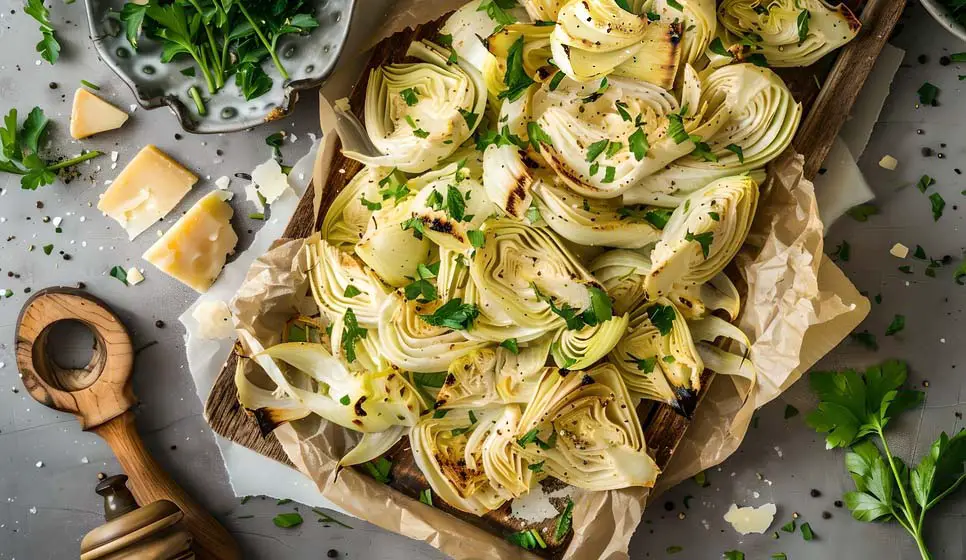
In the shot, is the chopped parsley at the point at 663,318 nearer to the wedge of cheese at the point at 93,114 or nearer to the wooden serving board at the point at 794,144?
the wooden serving board at the point at 794,144

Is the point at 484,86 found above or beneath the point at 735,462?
above

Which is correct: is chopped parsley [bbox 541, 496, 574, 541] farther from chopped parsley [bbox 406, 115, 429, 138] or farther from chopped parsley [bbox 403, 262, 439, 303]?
chopped parsley [bbox 406, 115, 429, 138]

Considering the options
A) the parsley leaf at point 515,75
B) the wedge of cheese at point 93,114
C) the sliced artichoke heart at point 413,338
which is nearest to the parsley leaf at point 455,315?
the sliced artichoke heart at point 413,338

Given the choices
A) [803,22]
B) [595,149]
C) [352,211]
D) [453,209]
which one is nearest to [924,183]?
[803,22]

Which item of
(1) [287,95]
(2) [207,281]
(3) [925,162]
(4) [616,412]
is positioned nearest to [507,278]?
(4) [616,412]

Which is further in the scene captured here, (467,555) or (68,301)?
(68,301)

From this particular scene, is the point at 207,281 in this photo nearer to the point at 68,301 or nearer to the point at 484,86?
Answer: the point at 68,301
